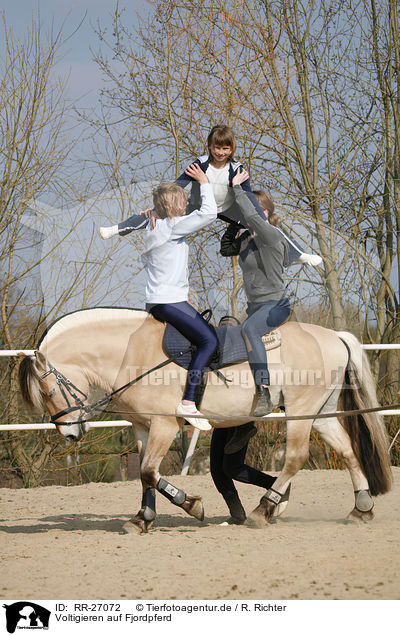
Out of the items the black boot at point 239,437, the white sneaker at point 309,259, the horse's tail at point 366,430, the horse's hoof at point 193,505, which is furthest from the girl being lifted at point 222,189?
the horse's hoof at point 193,505

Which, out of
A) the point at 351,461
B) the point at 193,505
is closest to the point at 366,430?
the point at 351,461

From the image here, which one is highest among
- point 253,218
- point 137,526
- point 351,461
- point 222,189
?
point 222,189

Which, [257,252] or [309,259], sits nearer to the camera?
[257,252]

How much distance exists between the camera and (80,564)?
3.63 metres

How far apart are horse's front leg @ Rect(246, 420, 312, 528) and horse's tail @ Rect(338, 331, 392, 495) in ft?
1.23

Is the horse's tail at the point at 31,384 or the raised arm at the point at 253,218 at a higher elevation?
the raised arm at the point at 253,218

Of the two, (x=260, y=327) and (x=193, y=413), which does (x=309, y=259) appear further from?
(x=193, y=413)

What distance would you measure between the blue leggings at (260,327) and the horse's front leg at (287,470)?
44cm

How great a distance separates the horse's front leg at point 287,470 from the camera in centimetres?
444

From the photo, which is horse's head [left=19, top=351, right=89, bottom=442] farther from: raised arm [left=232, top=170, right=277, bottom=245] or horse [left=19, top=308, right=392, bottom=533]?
raised arm [left=232, top=170, right=277, bottom=245]

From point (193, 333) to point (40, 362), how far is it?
903mm

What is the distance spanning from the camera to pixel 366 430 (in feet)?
15.4
